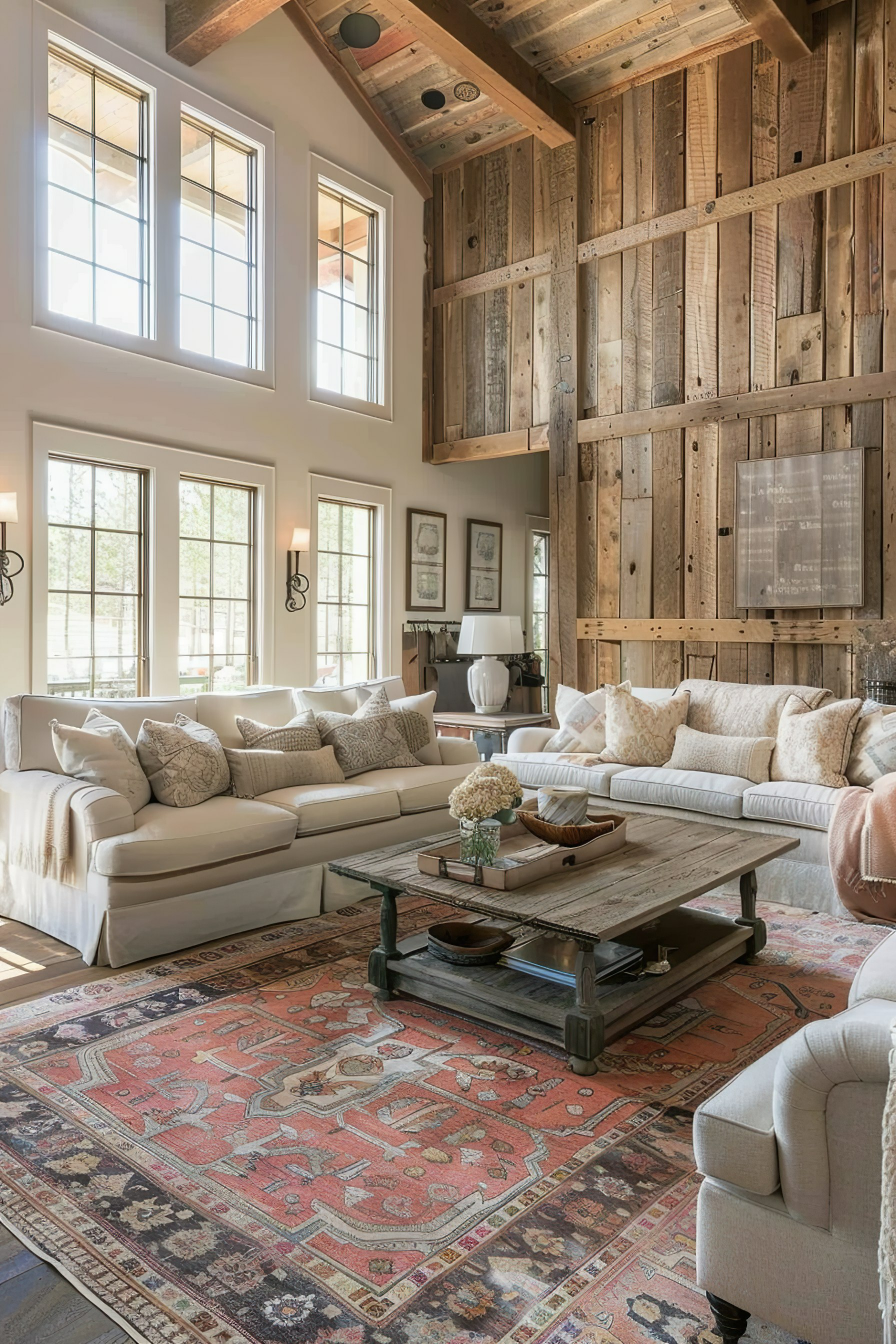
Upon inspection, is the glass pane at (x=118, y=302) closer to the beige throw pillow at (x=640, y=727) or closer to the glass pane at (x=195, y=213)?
the glass pane at (x=195, y=213)

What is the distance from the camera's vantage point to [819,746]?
4246mm

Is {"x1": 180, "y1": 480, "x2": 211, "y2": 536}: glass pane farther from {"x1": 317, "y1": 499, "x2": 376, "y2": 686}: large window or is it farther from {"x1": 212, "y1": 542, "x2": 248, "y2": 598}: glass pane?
{"x1": 317, "y1": 499, "x2": 376, "y2": 686}: large window

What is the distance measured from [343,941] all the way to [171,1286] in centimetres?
188

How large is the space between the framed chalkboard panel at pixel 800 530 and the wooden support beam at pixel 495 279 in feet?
7.09

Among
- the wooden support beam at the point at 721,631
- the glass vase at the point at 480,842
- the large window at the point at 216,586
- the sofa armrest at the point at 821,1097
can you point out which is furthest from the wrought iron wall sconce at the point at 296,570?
the sofa armrest at the point at 821,1097

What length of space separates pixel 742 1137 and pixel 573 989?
4.51 ft

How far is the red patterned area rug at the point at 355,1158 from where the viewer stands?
1597 millimetres

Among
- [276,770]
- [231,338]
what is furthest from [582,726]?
[231,338]

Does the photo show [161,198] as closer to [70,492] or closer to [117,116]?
[117,116]

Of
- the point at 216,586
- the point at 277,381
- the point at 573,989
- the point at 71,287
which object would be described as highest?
the point at 71,287

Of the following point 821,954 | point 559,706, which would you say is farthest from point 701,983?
point 559,706

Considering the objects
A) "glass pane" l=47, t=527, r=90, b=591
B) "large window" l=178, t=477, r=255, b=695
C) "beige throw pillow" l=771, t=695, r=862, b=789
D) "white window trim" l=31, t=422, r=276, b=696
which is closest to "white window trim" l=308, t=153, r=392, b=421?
"white window trim" l=31, t=422, r=276, b=696

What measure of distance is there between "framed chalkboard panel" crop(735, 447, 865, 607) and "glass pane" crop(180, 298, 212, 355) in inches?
131

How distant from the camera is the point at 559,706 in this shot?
5.45m
